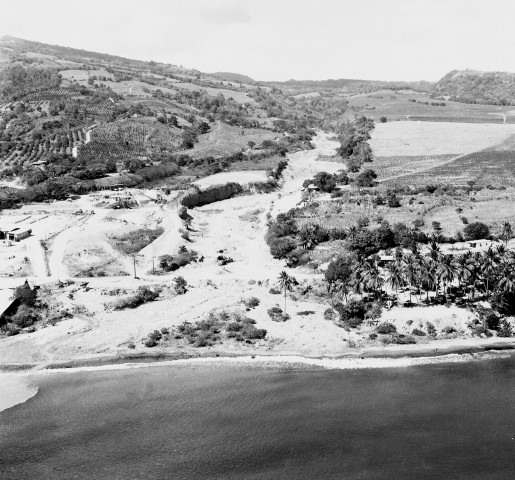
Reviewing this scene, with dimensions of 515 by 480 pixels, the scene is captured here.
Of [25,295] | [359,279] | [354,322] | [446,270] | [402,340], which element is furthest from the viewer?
[25,295]

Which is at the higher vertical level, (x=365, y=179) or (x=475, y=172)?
(x=365, y=179)

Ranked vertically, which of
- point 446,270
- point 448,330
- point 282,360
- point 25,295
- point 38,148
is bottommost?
point 282,360

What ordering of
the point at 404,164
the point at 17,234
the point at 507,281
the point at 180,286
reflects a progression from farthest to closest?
the point at 404,164 → the point at 17,234 → the point at 180,286 → the point at 507,281

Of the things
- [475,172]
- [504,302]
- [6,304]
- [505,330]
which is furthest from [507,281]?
[475,172]

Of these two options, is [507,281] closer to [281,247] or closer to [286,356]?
[286,356]

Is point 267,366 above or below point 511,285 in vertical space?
below

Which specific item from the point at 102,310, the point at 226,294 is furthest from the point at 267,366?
the point at 102,310

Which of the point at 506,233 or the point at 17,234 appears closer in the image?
the point at 506,233

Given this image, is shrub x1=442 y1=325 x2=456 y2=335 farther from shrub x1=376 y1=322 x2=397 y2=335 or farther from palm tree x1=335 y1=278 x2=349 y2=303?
palm tree x1=335 y1=278 x2=349 y2=303

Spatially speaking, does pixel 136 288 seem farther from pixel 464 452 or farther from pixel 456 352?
pixel 464 452
